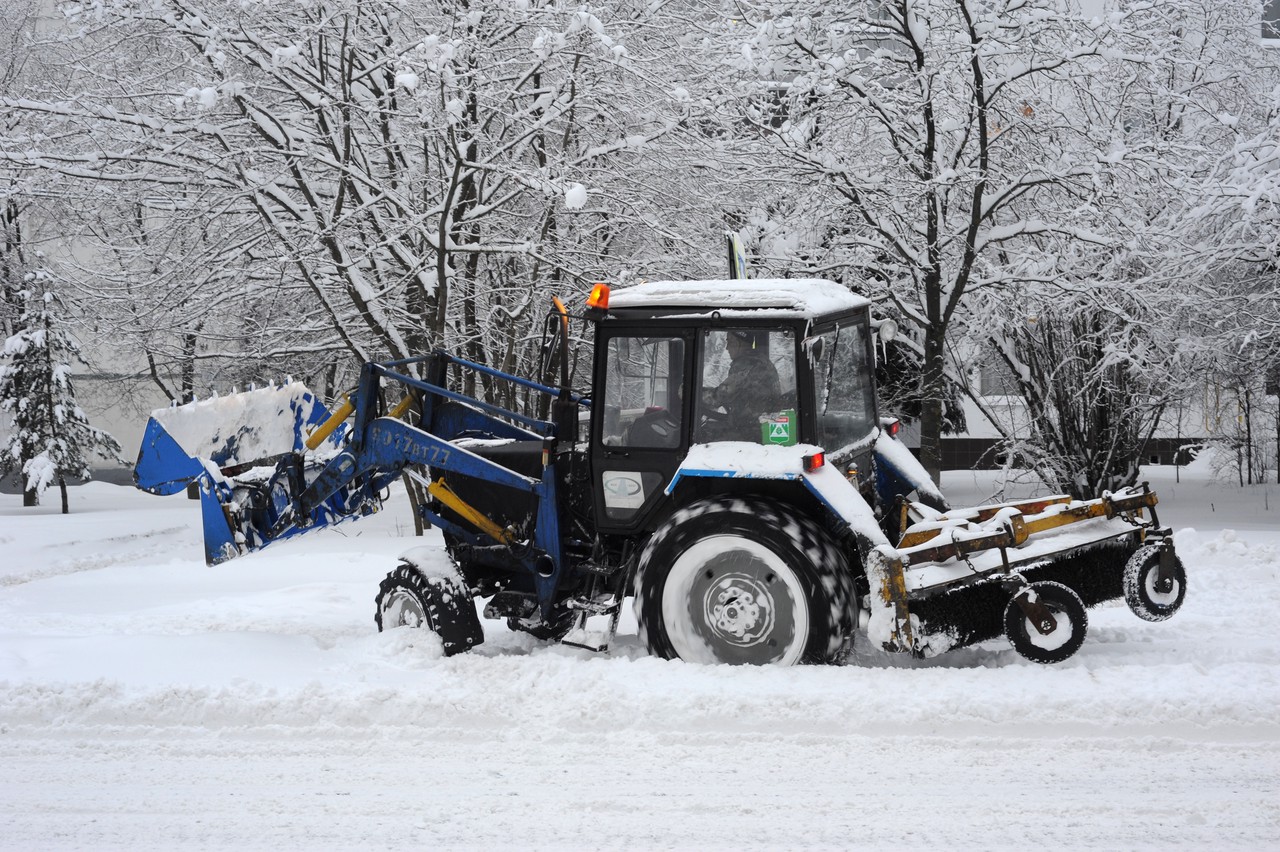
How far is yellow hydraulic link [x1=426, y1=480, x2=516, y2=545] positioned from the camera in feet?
22.4

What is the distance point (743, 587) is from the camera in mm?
5855

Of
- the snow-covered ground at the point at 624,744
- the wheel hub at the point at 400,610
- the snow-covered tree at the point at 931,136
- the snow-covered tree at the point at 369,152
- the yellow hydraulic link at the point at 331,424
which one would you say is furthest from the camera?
the snow-covered tree at the point at 931,136

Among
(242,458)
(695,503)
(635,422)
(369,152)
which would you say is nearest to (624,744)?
(695,503)

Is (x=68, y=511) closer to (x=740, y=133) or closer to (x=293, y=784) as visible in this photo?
(x=740, y=133)

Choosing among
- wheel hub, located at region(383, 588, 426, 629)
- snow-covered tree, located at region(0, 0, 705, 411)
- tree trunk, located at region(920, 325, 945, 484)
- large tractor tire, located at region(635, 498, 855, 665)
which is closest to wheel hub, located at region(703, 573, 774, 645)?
large tractor tire, located at region(635, 498, 855, 665)

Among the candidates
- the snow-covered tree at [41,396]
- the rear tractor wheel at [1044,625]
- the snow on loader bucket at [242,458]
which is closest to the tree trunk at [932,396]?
the rear tractor wheel at [1044,625]

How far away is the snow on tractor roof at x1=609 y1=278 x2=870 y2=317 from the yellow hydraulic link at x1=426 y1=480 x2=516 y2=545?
154cm

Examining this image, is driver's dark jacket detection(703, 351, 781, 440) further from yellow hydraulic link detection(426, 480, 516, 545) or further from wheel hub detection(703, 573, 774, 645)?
yellow hydraulic link detection(426, 480, 516, 545)

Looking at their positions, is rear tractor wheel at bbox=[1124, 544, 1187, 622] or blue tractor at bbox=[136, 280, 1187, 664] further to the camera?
rear tractor wheel at bbox=[1124, 544, 1187, 622]

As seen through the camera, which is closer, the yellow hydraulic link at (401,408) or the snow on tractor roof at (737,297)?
the snow on tractor roof at (737,297)

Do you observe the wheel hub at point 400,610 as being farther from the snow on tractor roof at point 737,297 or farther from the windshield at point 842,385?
the windshield at point 842,385

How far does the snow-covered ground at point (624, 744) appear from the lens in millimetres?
4152

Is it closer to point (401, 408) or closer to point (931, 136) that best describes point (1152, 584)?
point (401, 408)

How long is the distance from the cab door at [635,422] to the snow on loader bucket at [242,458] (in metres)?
1.66
